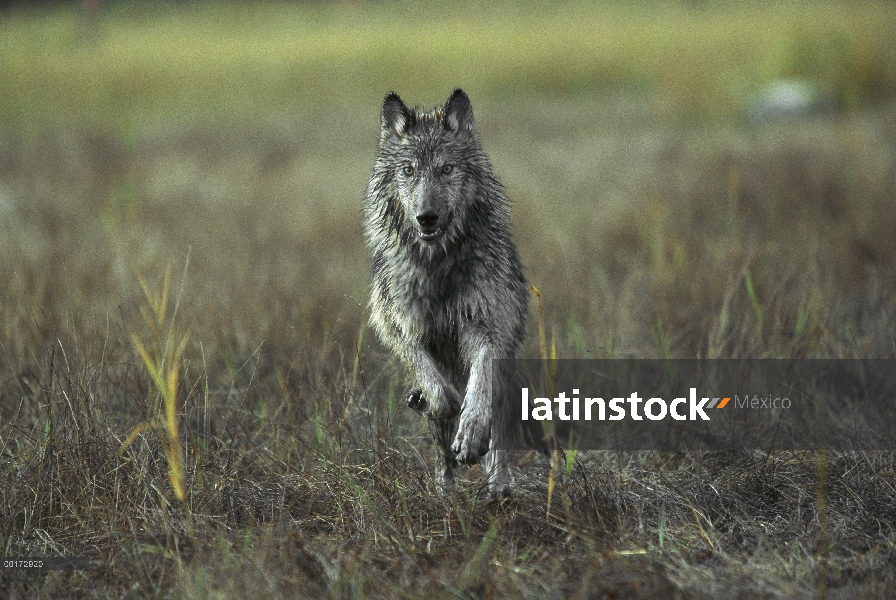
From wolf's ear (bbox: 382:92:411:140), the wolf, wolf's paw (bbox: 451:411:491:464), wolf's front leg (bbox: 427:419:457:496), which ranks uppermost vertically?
wolf's ear (bbox: 382:92:411:140)

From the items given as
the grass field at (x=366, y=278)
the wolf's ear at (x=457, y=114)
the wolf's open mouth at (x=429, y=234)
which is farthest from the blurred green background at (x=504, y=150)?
the wolf's open mouth at (x=429, y=234)

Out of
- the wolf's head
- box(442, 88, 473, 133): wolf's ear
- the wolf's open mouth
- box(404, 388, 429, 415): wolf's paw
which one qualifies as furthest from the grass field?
box(442, 88, 473, 133): wolf's ear

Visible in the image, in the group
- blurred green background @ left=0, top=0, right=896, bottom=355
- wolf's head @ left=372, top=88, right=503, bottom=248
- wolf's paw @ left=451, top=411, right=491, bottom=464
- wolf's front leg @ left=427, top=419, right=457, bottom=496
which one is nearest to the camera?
wolf's paw @ left=451, top=411, right=491, bottom=464

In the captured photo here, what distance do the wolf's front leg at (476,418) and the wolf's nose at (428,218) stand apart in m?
0.66

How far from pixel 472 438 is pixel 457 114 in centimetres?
144

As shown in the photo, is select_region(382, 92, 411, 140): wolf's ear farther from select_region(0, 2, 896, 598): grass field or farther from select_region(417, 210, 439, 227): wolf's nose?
select_region(0, 2, 896, 598): grass field

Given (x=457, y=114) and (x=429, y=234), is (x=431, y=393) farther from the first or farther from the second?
(x=457, y=114)

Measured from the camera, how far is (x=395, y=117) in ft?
13.2

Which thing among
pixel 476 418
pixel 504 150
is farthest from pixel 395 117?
pixel 504 150

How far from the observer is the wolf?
386cm

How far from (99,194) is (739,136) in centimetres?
854

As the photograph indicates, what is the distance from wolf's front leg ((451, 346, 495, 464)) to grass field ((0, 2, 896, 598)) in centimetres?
28

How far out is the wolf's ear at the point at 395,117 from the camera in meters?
3.98

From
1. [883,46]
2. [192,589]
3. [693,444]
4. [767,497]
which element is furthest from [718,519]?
[883,46]
